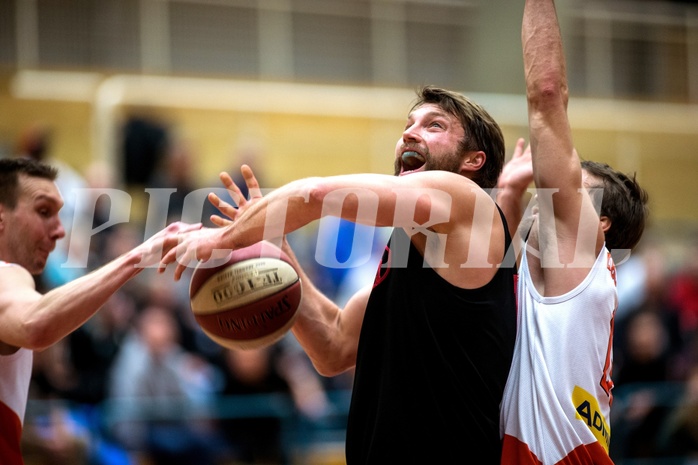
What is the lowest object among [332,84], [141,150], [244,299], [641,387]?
[641,387]

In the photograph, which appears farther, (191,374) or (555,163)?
(191,374)

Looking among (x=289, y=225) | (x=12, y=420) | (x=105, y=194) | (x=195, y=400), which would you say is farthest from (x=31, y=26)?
(x=289, y=225)

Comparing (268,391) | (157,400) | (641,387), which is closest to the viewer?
(157,400)

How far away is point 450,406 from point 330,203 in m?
1.01

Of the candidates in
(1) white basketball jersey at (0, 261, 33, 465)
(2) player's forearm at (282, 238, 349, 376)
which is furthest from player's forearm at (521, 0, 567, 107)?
(1) white basketball jersey at (0, 261, 33, 465)

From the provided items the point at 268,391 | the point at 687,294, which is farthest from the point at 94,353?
the point at 687,294

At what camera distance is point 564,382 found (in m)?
3.83

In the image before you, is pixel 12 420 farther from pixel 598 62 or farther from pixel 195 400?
pixel 598 62

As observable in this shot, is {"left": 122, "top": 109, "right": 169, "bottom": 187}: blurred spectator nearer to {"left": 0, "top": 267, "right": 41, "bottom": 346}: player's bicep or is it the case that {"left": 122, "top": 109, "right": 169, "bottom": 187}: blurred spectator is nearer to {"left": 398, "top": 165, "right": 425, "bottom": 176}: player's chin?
{"left": 0, "top": 267, "right": 41, "bottom": 346}: player's bicep

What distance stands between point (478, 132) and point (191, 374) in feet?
16.8

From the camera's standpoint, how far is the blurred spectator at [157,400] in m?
7.97

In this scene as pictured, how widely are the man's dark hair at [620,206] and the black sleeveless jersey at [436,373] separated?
646 millimetres

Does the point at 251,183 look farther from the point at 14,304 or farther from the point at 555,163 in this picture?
the point at 555,163

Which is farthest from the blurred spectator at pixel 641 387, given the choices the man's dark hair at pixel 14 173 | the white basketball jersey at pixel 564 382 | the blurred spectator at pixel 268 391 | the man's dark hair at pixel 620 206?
the man's dark hair at pixel 14 173
